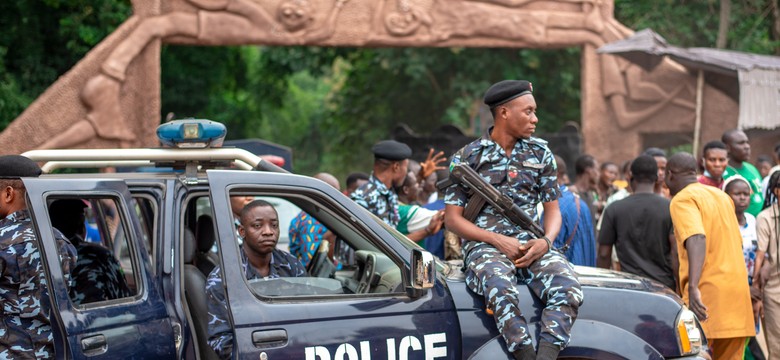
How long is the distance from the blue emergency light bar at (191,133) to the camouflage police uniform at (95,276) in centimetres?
92

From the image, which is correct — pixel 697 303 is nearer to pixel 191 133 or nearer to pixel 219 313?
pixel 219 313

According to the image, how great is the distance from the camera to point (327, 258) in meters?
5.51

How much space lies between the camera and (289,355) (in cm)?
404

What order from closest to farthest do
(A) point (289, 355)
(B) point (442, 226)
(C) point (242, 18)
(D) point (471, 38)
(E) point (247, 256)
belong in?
(A) point (289, 355), (E) point (247, 256), (B) point (442, 226), (C) point (242, 18), (D) point (471, 38)

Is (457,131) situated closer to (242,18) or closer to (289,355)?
(242,18)

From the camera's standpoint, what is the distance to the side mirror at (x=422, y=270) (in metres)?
4.21

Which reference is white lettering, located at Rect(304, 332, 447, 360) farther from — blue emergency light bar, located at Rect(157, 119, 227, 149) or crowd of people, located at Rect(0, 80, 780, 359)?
blue emergency light bar, located at Rect(157, 119, 227, 149)

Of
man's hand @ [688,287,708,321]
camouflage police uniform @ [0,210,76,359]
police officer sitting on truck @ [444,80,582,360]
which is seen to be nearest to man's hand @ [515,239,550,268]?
police officer sitting on truck @ [444,80,582,360]

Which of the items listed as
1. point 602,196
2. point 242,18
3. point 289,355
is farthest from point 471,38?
point 289,355

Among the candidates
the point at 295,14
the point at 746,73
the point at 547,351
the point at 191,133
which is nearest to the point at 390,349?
the point at 547,351

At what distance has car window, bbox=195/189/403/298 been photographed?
4316 mm

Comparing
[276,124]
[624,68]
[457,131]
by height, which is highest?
[624,68]

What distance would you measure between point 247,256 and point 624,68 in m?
12.0

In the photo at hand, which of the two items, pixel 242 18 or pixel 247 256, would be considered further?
pixel 242 18
